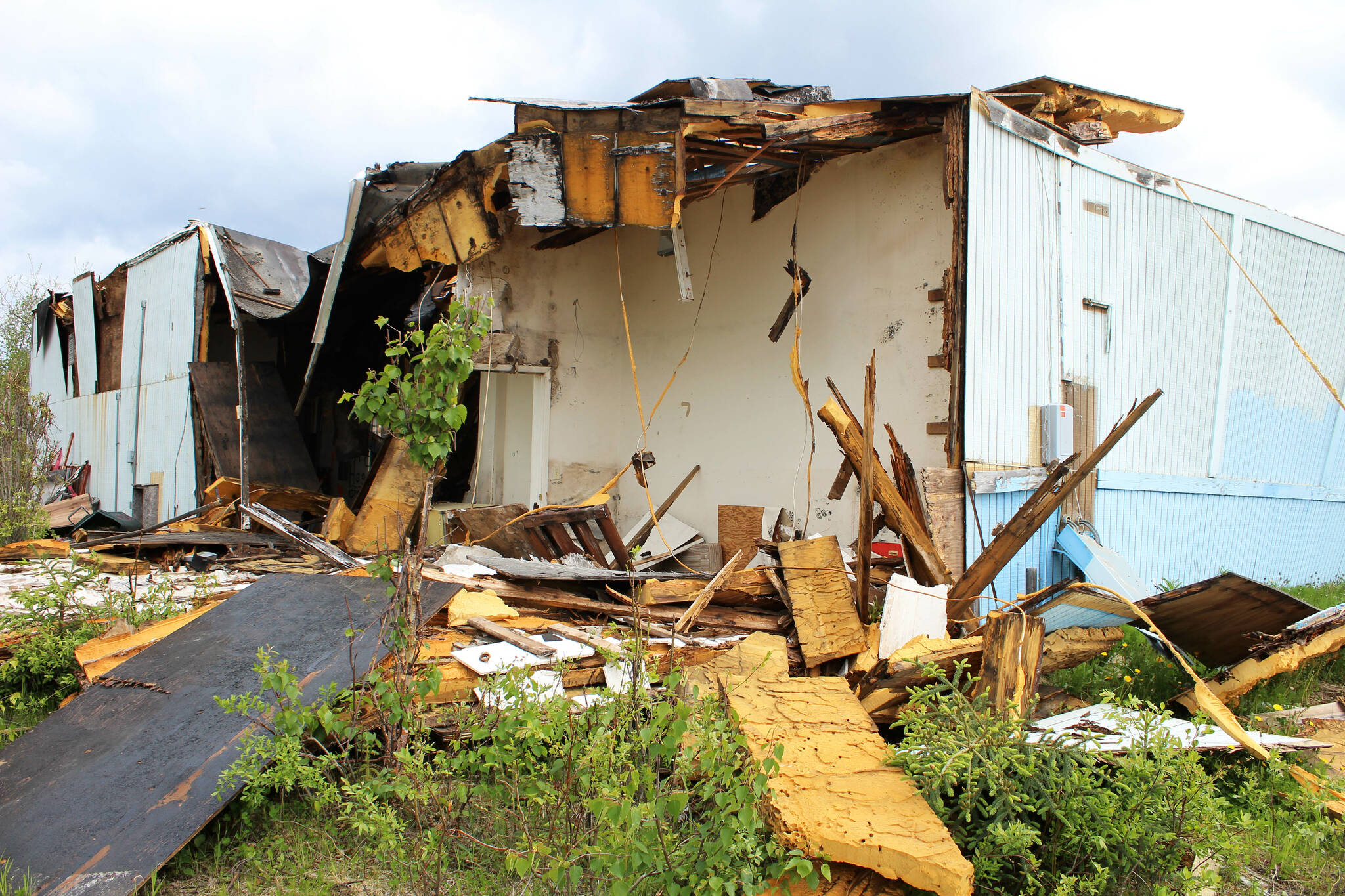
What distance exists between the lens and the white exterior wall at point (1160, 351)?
6.17 metres

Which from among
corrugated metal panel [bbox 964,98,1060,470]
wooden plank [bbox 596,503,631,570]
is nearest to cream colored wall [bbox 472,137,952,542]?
corrugated metal panel [bbox 964,98,1060,470]

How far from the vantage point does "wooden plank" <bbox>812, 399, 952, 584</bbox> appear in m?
5.15

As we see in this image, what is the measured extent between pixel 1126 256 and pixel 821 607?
4.89 meters

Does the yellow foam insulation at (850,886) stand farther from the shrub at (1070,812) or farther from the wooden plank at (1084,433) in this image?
the wooden plank at (1084,433)

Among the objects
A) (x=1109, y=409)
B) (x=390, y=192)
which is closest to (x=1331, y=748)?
(x=1109, y=409)

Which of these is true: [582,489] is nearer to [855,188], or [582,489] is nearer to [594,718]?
[855,188]

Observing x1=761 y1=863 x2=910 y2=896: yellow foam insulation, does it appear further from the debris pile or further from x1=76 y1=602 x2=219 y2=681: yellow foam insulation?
x1=76 y1=602 x2=219 y2=681: yellow foam insulation

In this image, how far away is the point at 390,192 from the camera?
7992 mm

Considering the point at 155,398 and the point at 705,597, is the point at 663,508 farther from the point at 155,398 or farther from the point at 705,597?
the point at 155,398

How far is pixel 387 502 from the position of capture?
791 cm

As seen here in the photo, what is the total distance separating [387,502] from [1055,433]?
6345 mm

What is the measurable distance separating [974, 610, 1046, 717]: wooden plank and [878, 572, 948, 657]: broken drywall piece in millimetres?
924

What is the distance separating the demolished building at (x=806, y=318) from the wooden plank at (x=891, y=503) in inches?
16.2

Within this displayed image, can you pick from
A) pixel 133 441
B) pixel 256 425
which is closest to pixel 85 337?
pixel 133 441
